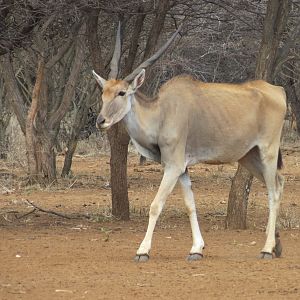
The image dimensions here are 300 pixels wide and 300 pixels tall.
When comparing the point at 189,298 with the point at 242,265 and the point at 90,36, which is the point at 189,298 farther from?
the point at 90,36

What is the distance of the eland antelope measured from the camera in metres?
10.3

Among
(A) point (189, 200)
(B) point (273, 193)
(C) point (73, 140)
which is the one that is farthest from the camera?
(C) point (73, 140)

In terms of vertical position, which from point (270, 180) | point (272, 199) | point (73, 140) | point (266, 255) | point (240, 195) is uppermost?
point (270, 180)

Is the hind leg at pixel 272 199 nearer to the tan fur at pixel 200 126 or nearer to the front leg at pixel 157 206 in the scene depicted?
the tan fur at pixel 200 126

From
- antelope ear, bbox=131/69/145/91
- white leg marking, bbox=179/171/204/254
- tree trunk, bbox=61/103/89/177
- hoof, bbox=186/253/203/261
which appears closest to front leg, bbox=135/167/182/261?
white leg marking, bbox=179/171/204/254

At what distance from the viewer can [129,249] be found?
36.6ft

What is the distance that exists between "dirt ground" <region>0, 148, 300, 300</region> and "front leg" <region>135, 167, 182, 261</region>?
0.40 feet

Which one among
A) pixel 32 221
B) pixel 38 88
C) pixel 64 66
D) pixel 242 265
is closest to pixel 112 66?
pixel 242 265

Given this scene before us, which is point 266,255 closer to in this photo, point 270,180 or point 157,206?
point 270,180

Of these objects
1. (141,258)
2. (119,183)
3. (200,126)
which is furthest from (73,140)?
(141,258)

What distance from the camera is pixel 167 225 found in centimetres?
1393

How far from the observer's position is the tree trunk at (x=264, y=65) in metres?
13.0

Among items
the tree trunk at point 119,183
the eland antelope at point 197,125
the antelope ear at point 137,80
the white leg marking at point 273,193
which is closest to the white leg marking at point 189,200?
the eland antelope at point 197,125

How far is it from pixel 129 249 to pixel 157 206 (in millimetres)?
1240
